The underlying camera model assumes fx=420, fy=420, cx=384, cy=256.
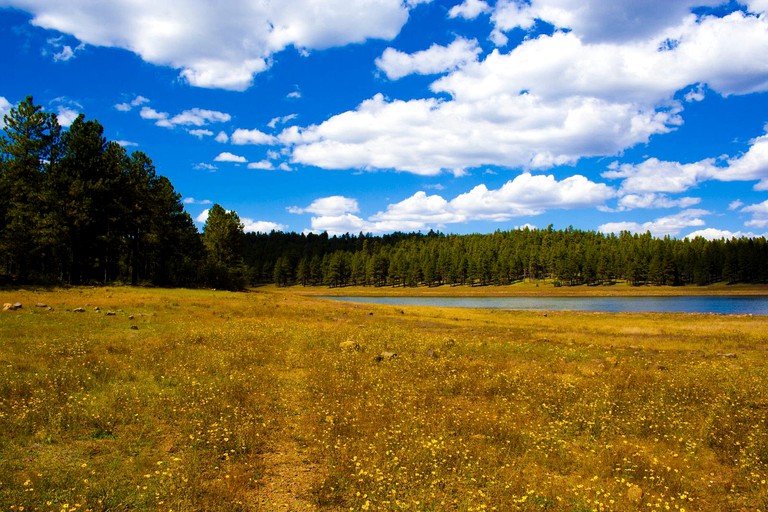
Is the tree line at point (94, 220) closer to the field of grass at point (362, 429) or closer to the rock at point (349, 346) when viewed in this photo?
the field of grass at point (362, 429)

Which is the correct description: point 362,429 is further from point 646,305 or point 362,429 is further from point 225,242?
point 646,305

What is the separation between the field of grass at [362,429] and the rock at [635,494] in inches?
1.2

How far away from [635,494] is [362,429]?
697 centimetres

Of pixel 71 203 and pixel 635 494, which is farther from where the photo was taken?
pixel 71 203

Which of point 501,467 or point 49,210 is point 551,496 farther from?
point 49,210

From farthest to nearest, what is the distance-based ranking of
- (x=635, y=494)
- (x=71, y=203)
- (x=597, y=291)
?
1. (x=597, y=291)
2. (x=71, y=203)
3. (x=635, y=494)

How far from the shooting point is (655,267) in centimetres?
16938

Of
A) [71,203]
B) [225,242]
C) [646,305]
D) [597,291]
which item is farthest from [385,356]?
[597,291]

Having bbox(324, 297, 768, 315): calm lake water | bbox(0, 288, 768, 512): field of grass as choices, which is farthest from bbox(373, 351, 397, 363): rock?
bbox(324, 297, 768, 315): calm lake water

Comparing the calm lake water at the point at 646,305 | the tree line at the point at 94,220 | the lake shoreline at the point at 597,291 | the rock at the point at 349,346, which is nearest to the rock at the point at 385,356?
the rock at the point at 349,346

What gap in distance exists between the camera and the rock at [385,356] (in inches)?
876

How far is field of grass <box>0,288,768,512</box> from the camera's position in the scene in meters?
9.03

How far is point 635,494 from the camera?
360 inches

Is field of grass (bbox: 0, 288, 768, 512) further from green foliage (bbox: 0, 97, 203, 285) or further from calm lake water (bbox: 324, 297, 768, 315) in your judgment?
calm lake water (bbox: 324, 297, 768, 315)
